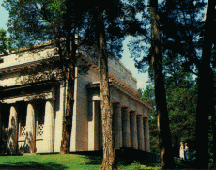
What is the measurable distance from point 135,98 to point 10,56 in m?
18.1

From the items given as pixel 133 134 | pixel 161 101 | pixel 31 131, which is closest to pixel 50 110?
pixel 31 131

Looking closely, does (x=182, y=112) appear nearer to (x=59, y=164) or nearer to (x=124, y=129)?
(x=124, y=129)

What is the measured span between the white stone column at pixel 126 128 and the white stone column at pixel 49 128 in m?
9.95

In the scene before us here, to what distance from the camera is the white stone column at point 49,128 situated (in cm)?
2562

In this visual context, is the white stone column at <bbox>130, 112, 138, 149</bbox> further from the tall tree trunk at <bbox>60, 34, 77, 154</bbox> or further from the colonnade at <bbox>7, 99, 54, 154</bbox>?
the tall tree trunk at <bbox>60, 34, 77, 154</bbox>

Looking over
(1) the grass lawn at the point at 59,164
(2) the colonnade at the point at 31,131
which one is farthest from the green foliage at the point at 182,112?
(1) the grass lawn at the point at 59,164

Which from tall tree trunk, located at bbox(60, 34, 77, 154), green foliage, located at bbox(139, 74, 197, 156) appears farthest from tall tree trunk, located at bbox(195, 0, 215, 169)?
green foliage, located at bbox(139, 74, 197, 156)

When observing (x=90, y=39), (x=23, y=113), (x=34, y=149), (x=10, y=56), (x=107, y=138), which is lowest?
(x=34, y=149)

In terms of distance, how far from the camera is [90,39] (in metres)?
20.4

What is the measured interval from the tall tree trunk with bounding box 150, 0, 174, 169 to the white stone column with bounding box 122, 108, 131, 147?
2035cm

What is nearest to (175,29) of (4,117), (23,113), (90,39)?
(90,39)

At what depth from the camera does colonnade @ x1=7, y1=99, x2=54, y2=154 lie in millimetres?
25906

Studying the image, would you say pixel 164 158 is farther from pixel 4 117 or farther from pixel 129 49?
pixel 4 117

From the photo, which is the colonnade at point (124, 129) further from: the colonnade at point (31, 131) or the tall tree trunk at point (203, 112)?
the tall tree trunk at point (203, 112)
